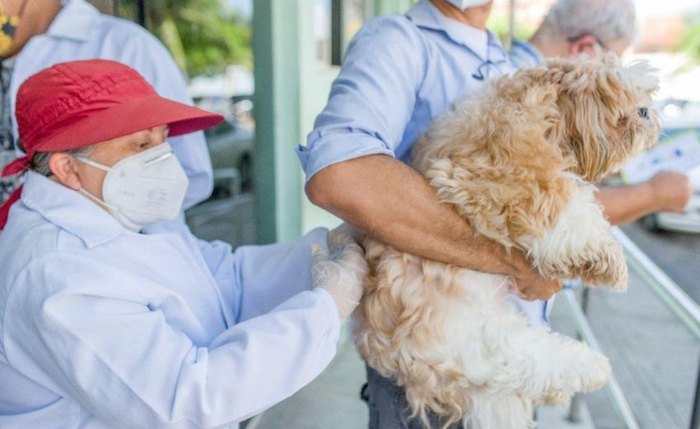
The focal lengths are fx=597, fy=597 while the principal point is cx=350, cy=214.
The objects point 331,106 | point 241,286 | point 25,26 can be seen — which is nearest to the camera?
point 331,106

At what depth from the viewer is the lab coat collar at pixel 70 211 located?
1.37 metres

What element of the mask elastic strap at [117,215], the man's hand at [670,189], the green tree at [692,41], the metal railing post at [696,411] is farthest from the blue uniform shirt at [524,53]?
the green tree at [692,41]

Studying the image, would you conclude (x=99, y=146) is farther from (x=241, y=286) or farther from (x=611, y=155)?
(x=611, y=155)

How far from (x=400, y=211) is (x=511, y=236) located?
28 centimetres

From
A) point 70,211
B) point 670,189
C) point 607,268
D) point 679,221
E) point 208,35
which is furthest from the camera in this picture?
point 208,35

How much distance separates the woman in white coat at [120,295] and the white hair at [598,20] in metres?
2.02

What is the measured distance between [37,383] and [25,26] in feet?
4.66

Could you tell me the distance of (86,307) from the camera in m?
1.22

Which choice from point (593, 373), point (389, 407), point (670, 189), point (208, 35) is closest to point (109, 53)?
point (389, 407)


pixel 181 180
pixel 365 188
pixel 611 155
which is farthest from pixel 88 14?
pixel 611 155

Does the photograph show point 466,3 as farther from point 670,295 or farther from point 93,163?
point 670,295

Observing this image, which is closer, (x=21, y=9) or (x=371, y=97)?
(x=371, y=97)

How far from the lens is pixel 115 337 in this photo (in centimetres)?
122

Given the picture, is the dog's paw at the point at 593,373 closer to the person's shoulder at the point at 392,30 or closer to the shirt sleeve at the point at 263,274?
the shirt sleeve at the point at 263,274
